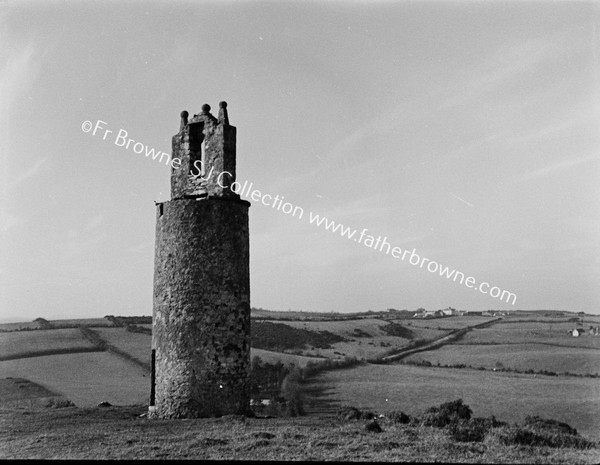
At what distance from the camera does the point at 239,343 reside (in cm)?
1555

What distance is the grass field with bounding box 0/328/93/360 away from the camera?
41594 mm

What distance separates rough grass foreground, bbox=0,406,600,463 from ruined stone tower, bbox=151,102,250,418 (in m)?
0.95

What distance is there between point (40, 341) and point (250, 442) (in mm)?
38489

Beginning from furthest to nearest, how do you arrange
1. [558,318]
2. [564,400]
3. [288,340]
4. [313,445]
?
[558,318], [288,340], [564,400], [313,445]

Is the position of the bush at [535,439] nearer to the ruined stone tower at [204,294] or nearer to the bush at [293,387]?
the ruined stone tower at [204,294]

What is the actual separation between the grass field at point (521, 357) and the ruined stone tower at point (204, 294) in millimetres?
34710

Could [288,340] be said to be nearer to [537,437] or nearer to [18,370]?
[18,370]

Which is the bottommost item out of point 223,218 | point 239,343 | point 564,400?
point 564,400

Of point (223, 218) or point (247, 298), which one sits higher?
point (223, 218)

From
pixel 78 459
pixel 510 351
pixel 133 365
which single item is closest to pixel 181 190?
pixel 78 459

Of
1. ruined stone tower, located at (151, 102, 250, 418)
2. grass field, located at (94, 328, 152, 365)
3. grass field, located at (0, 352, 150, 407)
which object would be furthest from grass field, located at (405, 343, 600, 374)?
ruined stone tower, located at (151, 102, 250, 418)

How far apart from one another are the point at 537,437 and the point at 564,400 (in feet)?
73.4

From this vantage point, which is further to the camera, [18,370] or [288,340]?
[288,340]

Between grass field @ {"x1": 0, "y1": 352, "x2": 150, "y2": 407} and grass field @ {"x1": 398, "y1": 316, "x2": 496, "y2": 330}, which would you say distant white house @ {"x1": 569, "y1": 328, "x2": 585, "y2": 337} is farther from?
grass field @ {"x1": 0, "y1": 352, "x2": 150, "y2": 407}
